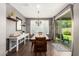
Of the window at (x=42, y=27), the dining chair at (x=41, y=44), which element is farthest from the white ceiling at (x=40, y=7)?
the window at (x=42, y=27)

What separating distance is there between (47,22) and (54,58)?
876 cm

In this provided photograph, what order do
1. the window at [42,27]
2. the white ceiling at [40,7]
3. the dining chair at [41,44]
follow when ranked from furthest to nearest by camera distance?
the window at [42,27] → the white ceiling at [40,7] → the dining chair at [41,44]

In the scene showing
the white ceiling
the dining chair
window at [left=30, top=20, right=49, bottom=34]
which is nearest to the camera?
the dining chair

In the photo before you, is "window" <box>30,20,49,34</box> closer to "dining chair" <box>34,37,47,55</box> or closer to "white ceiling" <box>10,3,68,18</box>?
"white ceiling" <box>10,3,68,18</box>

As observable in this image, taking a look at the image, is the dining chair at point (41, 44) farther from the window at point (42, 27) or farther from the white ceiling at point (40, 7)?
the window at point (42, 27)

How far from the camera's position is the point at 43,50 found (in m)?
4.46

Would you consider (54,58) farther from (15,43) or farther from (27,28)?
(27,28)

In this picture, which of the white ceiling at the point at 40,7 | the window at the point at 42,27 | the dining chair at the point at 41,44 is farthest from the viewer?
the window at the point at 42,27

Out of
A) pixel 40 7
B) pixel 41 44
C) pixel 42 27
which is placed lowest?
pixel 41 44

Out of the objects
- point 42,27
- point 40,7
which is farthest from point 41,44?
point 42,27

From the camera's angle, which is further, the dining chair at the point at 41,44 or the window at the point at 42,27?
the window at the point at 42,27

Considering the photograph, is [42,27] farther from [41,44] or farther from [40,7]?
[41,44]

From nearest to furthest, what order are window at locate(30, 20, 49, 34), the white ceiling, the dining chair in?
1. the dining chair
2. the white ceiling
3. window at locate(30, 20, 49, 34)

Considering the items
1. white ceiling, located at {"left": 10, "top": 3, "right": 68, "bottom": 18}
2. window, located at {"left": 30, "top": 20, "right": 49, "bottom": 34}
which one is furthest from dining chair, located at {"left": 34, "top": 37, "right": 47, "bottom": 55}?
window, located at {"left": 30, "top": 20, "right": 49, "bottom": 34}
